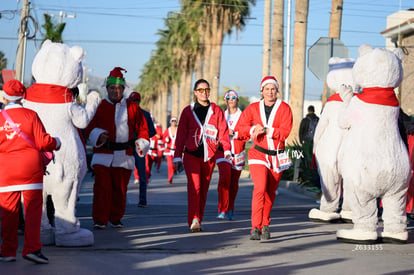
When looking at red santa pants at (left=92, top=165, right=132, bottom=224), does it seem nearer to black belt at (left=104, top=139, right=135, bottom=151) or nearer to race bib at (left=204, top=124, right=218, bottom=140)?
black belt at (left=104, top=139, right=135, bottom=151)

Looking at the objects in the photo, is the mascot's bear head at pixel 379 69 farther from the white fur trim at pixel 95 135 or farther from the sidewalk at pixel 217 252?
the white fur trim at pixel 95 135

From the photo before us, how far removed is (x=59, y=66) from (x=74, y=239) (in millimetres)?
1924

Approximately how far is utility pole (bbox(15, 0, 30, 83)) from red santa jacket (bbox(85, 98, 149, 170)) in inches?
868

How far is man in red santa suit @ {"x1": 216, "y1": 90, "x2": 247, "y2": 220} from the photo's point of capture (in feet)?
40.4

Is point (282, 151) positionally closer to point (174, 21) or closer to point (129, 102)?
point (129, 102)

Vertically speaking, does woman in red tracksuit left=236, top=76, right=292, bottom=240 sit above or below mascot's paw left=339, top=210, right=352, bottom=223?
above

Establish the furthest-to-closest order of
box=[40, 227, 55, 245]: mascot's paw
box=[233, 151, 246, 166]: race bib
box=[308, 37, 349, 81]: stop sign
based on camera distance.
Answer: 1. box=[308, 37, 349, 81]: stop sign
2. box=[233, 151, 246, 166]: race bib
3. box=[40, 227, 55, 245]: mascot's paw

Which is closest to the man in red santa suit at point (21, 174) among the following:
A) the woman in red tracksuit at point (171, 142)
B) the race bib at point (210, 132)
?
the race bib at point (210, 132)

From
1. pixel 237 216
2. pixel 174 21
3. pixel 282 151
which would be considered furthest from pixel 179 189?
pixel 174 21

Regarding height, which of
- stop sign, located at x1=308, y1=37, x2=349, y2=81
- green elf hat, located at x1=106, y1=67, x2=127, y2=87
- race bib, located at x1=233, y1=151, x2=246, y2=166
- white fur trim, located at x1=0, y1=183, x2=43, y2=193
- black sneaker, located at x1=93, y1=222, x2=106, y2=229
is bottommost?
black sneaker, located at x1=93, y1=222, x2=106, y2=229

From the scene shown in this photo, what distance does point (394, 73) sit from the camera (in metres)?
9.06

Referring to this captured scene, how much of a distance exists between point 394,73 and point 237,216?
4.60 m

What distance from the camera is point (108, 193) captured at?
1025cm

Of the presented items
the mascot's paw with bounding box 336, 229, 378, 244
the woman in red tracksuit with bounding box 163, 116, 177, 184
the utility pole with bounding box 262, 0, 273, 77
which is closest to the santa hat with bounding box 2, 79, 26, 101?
the mascot's paw with bounding box 336, 229, 378, 244
